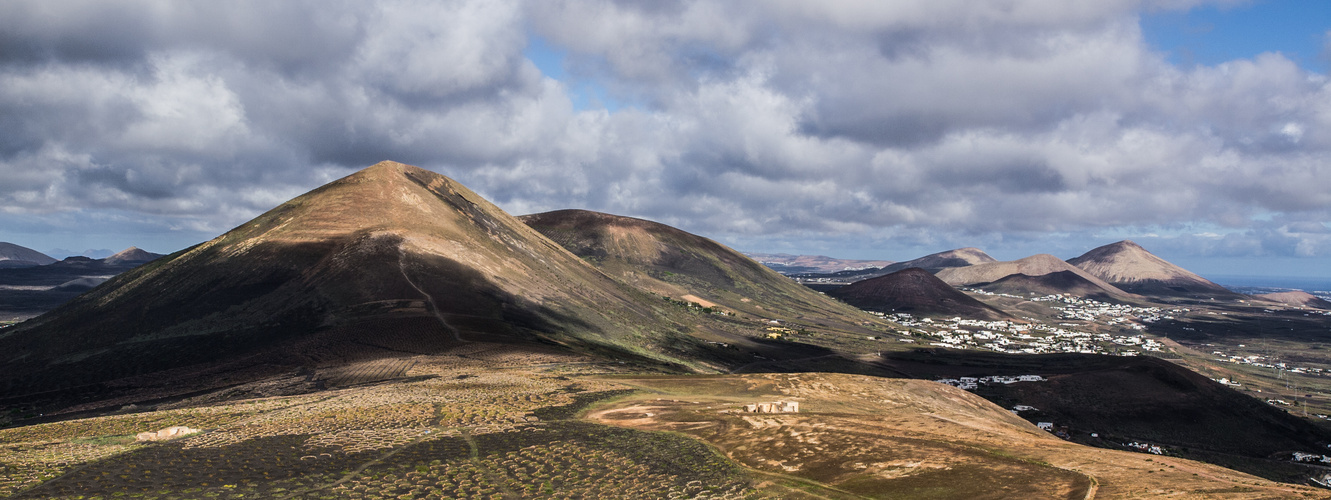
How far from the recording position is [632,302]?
178125mm

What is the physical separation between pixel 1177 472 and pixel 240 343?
113391mm

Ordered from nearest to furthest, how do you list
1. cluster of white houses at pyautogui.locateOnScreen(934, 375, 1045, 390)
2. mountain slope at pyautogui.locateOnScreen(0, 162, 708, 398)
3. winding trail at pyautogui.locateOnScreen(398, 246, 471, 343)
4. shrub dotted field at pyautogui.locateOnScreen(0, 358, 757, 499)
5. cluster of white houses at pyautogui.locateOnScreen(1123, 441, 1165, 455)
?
shrub dotted field at pyautogui.locateOnScreen(0, 358, 757, 499)
cluster of white houses at pyautogui.locateOnScreen(1123, 441, 1165, 455)
mountain slope at pyautogui.locateOnScreen(0, 162, 708, 398)
winding trail at pyautogui.locateOnScreen(398, 246, 471, 343)
cluster of white houses at pyautogui.locateOnScreen(934, 375, 1045, 390)

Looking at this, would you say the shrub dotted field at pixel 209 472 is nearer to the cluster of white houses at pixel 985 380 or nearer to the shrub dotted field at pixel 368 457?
the shrub dotted field at pixel 368 457

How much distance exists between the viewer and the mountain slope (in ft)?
325

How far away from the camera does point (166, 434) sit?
143ft

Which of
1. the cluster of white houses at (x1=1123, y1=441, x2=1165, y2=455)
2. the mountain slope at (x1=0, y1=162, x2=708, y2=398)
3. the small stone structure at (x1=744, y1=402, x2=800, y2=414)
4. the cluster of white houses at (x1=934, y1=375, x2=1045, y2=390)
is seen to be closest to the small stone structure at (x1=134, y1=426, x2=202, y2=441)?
the small stone structure at (x1=744, y1=402, x2=800, y2=414)

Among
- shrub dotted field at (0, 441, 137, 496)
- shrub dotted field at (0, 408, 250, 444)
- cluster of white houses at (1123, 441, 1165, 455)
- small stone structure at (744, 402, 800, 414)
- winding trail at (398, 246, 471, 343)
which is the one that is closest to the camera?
shrub dotted field at (0, 441, 137, 496)

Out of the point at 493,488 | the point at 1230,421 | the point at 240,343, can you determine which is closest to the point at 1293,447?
the point at 1230,421

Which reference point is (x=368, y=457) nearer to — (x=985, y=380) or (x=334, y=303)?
(x=334, y=303)

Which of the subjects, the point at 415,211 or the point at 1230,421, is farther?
the point at 415,211

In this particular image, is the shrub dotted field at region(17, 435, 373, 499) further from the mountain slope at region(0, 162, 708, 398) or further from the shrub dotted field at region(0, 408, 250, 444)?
the mountain slope at region(0, 162, 708, 398)

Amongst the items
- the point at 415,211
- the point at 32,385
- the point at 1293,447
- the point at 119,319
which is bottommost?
the point at 1293,447

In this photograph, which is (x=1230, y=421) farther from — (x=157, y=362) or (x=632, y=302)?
(x=157, y=362)

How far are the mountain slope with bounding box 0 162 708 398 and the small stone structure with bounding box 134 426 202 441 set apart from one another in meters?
45.1
